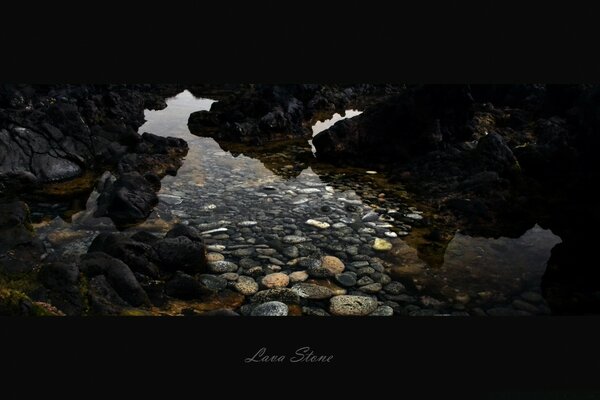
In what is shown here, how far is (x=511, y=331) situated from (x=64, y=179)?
786cm

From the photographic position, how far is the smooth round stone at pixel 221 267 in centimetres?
548

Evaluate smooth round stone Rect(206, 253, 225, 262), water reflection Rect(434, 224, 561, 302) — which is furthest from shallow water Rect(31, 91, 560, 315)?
smooth round stone Rect(206, 253, 225, 262)

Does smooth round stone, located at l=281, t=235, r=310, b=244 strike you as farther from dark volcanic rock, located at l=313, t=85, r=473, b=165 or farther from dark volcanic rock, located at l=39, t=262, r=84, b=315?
dark volcanic rock, located at l=313, t=85, r=473, b=165

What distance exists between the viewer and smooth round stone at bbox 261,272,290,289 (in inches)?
203

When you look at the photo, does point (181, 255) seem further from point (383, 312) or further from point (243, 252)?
point (383, 312)

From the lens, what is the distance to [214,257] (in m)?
5.78

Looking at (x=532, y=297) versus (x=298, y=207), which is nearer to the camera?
(x=532, y=297)

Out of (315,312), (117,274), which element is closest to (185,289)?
(117,274)

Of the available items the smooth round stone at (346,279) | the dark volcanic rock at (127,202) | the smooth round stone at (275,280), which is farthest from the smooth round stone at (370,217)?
the dark volcanic rock at (127,202)

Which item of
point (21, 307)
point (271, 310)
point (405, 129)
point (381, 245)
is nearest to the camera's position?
point (21, 307)

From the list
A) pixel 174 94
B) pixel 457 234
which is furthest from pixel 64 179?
pixel 174 94

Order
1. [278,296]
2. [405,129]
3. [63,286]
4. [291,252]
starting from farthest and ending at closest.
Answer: [405,129] → [291,252] → [278,296] → [63,286]

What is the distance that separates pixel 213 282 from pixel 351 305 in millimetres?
1505

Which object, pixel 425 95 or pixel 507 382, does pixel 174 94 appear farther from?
pixel 507 382
